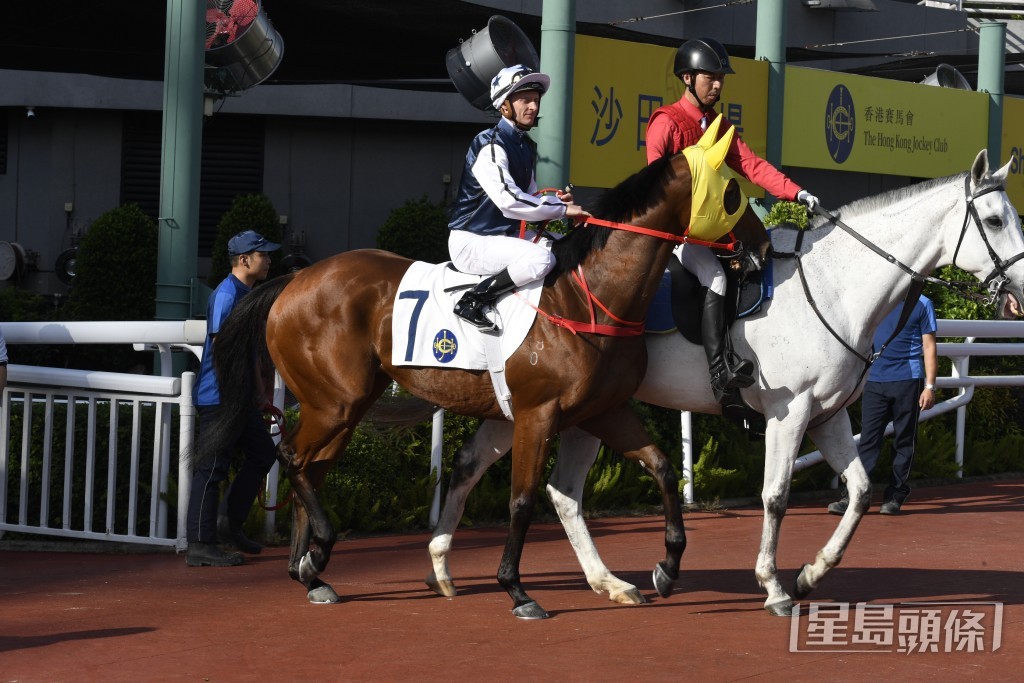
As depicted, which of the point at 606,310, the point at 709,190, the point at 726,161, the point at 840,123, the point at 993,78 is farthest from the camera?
the point at 993,78

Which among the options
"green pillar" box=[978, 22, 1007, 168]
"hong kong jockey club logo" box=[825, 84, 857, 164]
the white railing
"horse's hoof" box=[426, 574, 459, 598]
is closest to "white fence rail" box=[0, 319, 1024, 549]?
the white railing

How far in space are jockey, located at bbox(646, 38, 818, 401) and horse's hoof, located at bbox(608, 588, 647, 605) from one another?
0.97 meters

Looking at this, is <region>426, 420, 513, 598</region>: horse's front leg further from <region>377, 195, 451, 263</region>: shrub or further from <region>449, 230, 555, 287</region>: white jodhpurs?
<region>377, 195, 451, 263</region>: shrub

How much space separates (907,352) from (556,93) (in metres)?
3.23

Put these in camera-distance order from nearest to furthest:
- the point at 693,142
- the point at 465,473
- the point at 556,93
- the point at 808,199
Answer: the point at 808,199
the point at 693,142
the point at 465,473
the point at 556,93

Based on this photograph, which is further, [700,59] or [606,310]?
[700,59]

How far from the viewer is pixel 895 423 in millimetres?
8828

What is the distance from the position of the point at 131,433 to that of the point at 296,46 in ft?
26.9

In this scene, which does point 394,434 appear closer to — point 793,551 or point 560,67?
point 793,551

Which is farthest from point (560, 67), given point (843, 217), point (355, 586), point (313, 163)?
point (313, 163)

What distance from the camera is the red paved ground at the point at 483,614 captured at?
470 centimetres

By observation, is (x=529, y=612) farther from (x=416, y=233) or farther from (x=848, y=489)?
(x=416, y=233)

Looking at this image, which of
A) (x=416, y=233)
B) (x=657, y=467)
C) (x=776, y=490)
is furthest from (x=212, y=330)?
(x=416, y=233)

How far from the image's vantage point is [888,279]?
582cm
